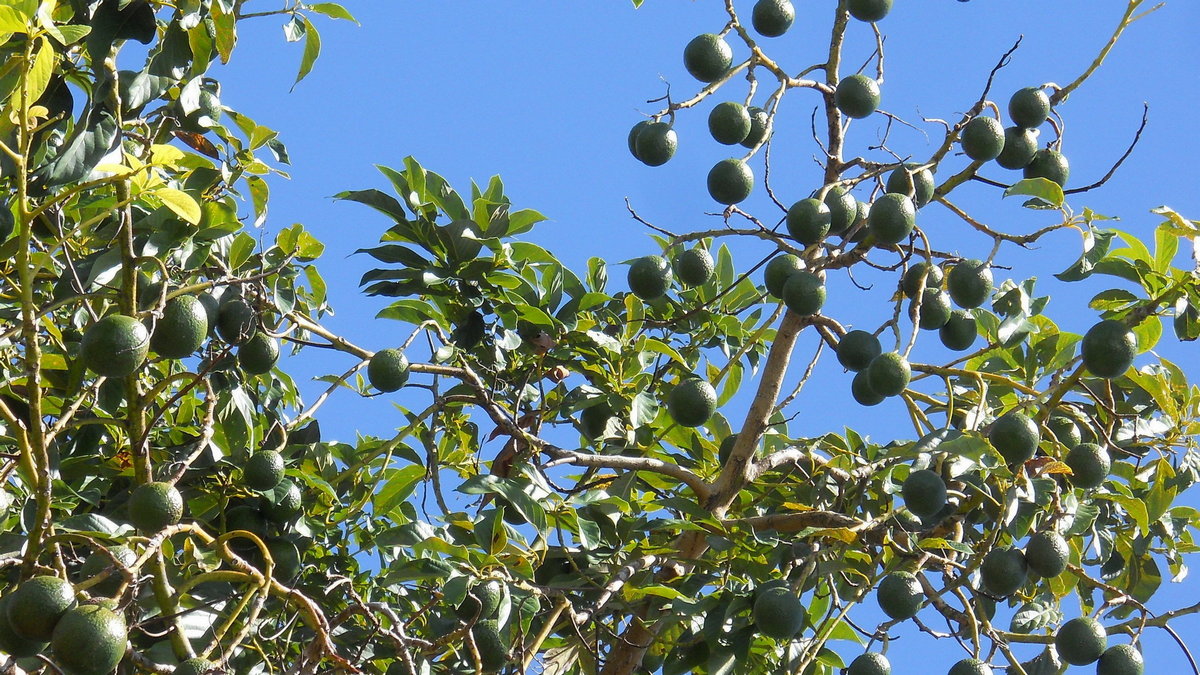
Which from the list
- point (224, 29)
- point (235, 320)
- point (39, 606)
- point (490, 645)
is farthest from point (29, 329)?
point (490, 645)

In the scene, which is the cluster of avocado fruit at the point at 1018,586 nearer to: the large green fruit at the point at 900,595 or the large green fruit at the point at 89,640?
the large green fruit at the point at 900,595

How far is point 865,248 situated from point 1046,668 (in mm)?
949

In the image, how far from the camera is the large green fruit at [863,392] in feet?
9.10

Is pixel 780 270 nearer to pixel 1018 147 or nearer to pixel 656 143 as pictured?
pixel 656 143

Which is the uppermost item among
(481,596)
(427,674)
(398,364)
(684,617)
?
(398,364)

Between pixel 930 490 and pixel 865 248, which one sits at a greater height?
pixel 865 248

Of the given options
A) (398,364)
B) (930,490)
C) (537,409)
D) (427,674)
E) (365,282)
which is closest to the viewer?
(427,674)

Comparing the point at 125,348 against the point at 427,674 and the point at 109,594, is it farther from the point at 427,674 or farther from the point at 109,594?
the point at 109,594

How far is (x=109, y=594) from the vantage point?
292 cm

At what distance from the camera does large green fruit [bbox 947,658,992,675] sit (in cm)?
247

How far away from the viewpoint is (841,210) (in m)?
2.83

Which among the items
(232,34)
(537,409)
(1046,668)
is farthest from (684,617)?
(232,34)

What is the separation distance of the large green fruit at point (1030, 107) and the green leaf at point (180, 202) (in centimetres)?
179

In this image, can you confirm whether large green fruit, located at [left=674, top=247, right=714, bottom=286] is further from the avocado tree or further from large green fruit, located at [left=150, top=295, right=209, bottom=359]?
large green fruit, located at [left=150, top=295, right=209, bottom=359]
